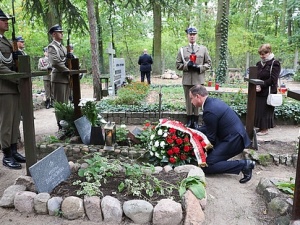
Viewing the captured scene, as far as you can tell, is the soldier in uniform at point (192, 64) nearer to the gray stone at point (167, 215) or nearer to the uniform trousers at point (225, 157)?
the uniform trousers at point (225, 157)

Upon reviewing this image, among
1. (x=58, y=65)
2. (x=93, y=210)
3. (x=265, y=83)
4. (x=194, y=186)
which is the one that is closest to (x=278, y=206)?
(x=194, y=186)

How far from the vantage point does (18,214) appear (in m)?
2.65

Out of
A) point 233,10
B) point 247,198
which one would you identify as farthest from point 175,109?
point 233,10

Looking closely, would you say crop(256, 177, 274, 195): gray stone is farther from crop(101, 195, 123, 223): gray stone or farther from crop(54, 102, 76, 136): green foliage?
crop(54, 102, 76, 136): green foliage

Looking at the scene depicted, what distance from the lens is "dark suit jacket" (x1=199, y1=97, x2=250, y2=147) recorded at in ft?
11.4

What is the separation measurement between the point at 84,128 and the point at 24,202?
177cm

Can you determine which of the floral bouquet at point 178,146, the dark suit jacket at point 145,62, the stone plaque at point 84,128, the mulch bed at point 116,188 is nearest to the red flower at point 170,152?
the floral bouquet at point 178,146

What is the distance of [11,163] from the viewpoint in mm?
3762

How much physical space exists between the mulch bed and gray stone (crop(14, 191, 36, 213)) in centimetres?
20

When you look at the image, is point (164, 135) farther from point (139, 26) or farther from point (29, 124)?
point (139, 26)

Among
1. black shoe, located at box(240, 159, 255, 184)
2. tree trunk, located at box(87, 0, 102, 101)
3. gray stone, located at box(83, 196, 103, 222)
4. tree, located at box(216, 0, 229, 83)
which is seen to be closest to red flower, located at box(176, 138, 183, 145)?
black shoe, located at box(240, 159, 255, 184)

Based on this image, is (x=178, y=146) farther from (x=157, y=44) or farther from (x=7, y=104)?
(x=157, y=44)

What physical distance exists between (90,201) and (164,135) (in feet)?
4.56

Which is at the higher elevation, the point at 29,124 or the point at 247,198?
the point at 29,124
